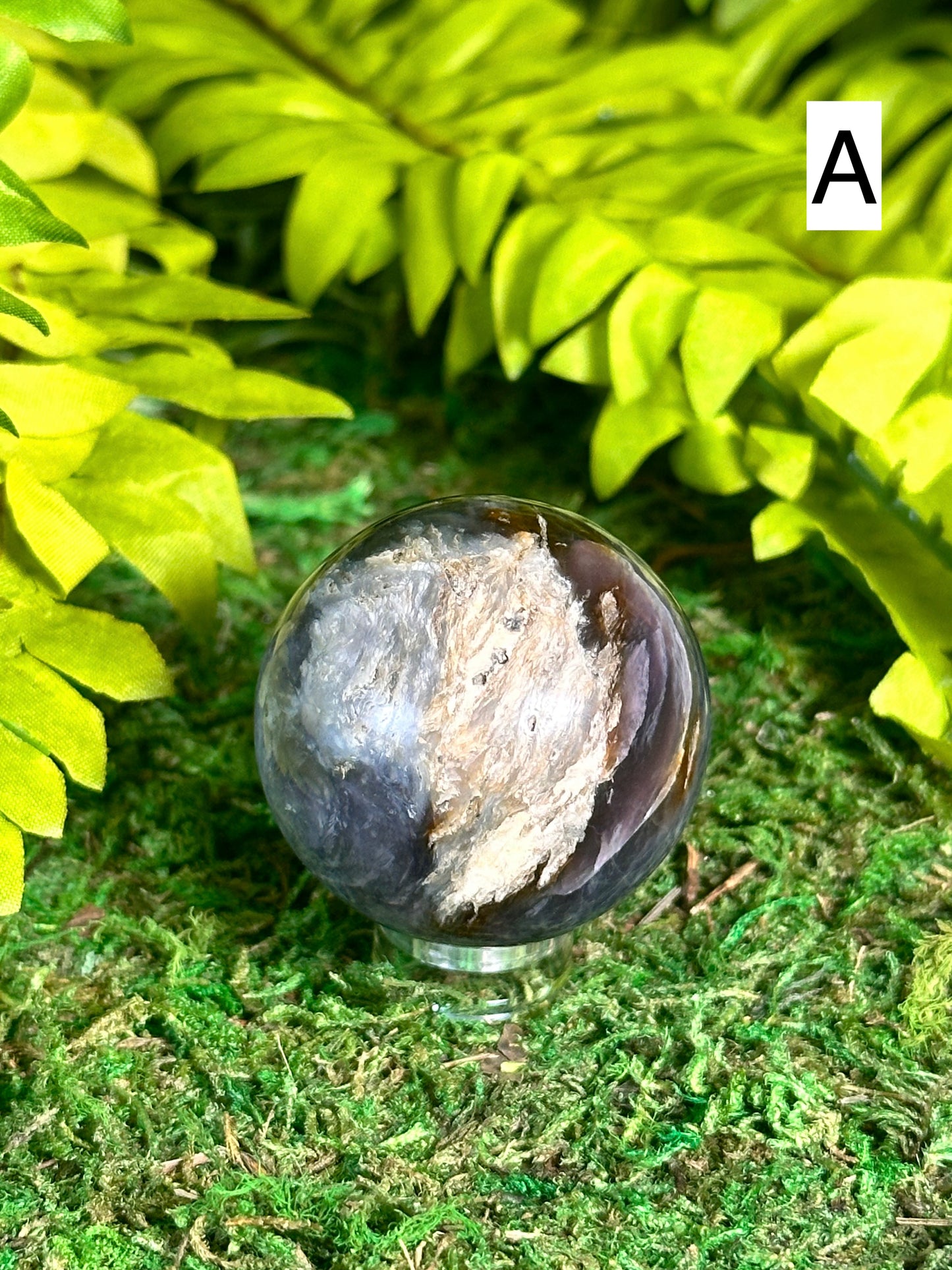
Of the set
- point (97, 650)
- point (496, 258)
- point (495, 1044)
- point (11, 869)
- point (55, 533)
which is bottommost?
point (495, 1044)

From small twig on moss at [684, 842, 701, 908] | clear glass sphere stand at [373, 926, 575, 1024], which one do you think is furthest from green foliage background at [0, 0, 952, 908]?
clear glass sphere stand at [373, 926, 575, 1024]

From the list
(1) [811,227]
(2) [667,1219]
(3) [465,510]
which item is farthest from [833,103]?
(2) [667,1219]

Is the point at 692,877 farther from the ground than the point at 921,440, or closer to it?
closer to it

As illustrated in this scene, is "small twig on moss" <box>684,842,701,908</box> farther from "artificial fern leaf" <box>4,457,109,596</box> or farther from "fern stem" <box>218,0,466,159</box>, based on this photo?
"fern stem" <box>218,0,466,159</box>

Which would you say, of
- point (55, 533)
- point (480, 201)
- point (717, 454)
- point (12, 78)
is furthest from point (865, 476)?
point (12, 78)

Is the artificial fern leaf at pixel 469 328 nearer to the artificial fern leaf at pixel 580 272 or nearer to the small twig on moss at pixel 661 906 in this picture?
the artificial fern leaf at pixel 580 272

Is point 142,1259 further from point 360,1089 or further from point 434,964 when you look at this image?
point 434,964

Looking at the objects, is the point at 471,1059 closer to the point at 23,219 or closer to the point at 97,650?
the point at 97,650
